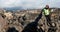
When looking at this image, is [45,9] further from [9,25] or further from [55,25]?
[9,25]

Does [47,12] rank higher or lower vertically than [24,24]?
higher

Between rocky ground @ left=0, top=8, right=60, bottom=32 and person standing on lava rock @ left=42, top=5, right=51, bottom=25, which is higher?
person standing on lava rock @ left=42, top=5, right=51, bottom=25

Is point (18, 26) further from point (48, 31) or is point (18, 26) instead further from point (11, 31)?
point (48, 31)

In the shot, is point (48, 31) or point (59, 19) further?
point (59, 19)

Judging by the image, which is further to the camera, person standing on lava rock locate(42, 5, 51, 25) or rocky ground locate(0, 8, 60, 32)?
rocky ground locate(0, 8, 60, 32)

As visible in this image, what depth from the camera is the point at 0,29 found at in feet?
109

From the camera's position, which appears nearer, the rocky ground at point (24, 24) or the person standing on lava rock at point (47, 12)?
the person standing on lava rock at point (47, 12)

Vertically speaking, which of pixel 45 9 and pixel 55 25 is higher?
pixel 45 9

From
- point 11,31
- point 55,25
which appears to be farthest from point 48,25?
point 11,31

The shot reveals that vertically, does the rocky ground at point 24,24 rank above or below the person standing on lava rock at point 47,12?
below

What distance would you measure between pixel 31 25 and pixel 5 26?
3844 millimetres

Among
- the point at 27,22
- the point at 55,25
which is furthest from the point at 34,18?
the point at 55,25

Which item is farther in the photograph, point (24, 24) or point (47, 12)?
point (24, 24)

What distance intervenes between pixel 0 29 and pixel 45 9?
6.95 metres
